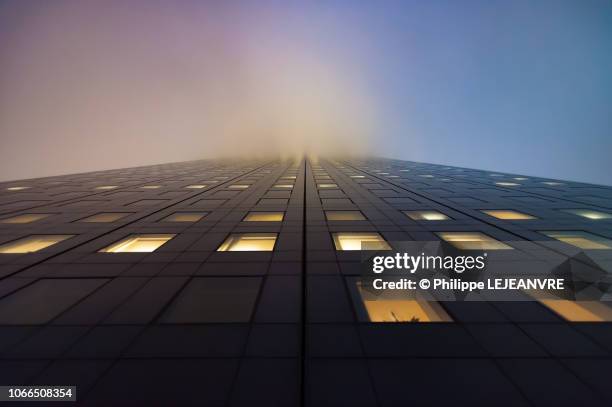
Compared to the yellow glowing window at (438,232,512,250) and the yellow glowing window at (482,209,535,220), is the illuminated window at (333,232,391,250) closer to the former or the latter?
the yellow glowing window at (438,232,512,250)

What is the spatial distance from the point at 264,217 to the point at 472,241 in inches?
498

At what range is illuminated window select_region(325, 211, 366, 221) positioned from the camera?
15773 millimetres

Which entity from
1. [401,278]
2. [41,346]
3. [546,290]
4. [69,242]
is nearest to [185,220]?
[69,242]

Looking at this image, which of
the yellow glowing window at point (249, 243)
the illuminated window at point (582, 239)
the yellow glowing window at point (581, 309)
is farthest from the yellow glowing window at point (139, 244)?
the illuminated window at point (582, 239)

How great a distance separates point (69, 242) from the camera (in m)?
11.9

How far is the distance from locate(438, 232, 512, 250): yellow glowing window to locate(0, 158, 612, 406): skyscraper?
0.12 metres

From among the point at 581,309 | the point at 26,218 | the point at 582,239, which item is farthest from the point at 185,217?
the point at 582,239

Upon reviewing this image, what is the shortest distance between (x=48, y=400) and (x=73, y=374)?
546 millimetres

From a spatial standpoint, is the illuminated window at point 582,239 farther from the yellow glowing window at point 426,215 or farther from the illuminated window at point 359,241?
the illuminated window at point 359,241

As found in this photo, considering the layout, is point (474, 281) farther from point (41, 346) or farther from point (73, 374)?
point (41, 346)

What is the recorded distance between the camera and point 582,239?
12.6 metres

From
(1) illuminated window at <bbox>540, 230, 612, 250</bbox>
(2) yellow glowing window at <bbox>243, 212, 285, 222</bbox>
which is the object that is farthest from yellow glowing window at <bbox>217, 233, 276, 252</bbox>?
(1) illuminated window at <bbox>540, 230, 612, 250</bbox>

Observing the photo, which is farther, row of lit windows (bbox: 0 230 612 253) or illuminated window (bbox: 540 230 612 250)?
illuminated window (bbox: 540 230 612 250)

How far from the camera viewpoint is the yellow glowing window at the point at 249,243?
38.0 ft
